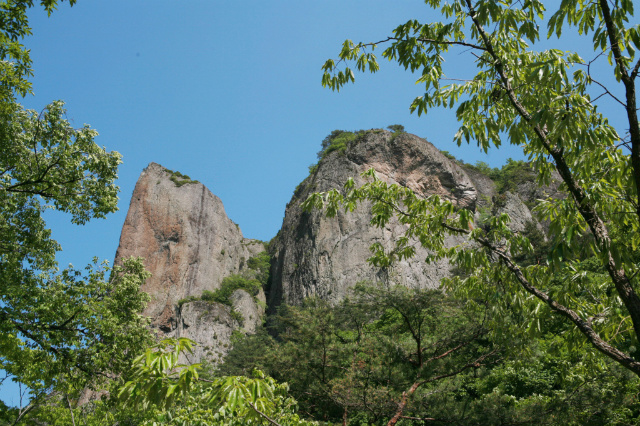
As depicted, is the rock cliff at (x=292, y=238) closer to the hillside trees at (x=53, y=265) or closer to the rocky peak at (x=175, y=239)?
the rocky peak at (x=175, y=239)

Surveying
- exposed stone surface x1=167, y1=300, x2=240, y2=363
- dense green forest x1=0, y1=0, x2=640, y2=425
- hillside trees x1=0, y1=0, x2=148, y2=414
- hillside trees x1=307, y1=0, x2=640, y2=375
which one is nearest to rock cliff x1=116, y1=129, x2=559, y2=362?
exposed stone surface x1=167, y1=300, x2=240, y2=363

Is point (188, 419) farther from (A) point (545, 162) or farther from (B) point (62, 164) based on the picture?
(B) point (62, 164)

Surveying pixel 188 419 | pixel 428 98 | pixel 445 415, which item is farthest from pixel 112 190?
pixel 445 415

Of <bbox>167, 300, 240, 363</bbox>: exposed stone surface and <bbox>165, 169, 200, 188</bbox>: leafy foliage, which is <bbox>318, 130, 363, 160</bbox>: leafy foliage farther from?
<bbox>167, 300, 240, 363</bbox>: exposed stone surface

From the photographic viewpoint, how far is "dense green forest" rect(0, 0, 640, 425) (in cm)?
379

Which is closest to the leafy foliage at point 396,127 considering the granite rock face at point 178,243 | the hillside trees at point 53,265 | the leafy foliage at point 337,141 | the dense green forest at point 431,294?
the leafy foliage at point 337,141

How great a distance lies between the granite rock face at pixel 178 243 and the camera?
44.2m

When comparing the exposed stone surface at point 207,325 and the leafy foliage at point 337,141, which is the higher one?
the leafy foliage at point 337,141

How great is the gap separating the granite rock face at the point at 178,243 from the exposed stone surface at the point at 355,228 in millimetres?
7221

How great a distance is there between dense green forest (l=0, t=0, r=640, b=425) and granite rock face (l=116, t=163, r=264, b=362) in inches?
1111

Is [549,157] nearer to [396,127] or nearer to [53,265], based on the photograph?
[53,265]

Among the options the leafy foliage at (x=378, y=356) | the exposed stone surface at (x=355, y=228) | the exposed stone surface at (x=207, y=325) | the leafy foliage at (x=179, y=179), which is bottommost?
the leafy foliage at (x=378, y=356)

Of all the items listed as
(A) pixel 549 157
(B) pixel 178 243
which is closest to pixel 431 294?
(A) pixel 549 157

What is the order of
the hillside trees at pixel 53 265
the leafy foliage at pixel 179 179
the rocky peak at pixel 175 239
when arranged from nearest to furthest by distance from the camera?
the hillside trees at pixel 53 265 < the rocky peak at pixel 175 239 < the leafy foliage at pixel 179 179
